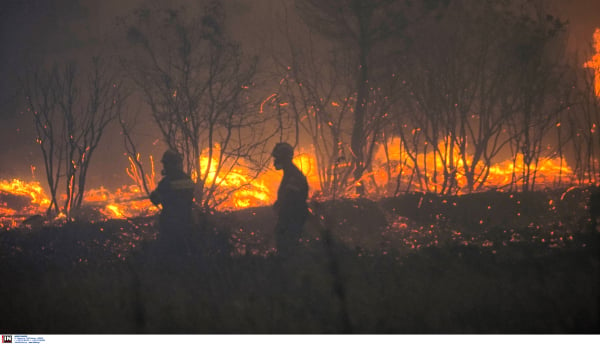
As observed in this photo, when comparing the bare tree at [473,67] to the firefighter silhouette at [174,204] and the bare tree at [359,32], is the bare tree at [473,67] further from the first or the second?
the firefighter silhouette at [174,204]

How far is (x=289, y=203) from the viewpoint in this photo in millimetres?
6422

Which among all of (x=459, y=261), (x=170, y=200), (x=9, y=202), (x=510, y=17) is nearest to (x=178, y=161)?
(x=170, y=200)

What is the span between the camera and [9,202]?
16.8 metres

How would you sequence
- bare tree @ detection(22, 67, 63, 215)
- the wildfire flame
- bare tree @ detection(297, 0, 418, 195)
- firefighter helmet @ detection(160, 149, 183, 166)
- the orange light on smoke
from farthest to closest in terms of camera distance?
the wildfire flame, bare tree @ detection(297, 0, 418, 195), the orange light on smoke, bare tree @ detection(22, 67, 63, 215), firefighter helmet @ detection(160, 149, 183, 166)

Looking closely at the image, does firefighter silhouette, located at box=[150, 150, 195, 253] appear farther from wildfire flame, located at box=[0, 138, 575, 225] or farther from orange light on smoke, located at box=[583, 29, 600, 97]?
orange light on smoke, located at box=[583, 29, 600, 97]

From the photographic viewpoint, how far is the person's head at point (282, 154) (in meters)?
6.43

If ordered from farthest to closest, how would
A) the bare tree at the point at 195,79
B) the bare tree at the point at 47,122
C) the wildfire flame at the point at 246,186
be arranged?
the wildfire flame at the point at 246,186 < the bare tree at the point at 47,122 < the bare tree at the point at 195,79

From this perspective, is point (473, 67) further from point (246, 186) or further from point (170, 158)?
point (170, 158)

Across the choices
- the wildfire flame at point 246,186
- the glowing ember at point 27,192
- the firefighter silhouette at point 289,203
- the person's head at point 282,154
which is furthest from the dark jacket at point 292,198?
the glowing ember at point 27,192

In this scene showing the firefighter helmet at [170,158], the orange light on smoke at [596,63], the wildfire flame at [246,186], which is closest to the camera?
the firefighter helmet at [170,158]

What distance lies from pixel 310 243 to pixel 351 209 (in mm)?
2163

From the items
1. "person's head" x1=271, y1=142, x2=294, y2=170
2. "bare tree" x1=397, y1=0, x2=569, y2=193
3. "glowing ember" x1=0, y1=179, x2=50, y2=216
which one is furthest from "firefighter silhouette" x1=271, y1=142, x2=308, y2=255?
"glowing ember" x1=0, y1=179, x2=50, y2=216

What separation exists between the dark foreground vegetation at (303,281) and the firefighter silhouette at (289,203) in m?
0.30

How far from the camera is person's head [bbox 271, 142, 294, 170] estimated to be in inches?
253
